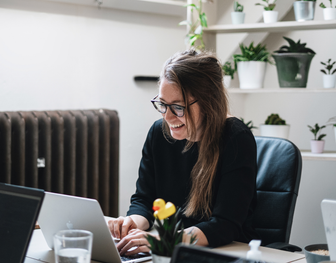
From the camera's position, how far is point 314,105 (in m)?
2.85

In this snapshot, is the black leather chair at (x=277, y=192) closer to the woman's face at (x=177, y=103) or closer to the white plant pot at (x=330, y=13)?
the woman's face at (x=177, y=103)

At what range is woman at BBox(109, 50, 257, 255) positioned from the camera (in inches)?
52.7

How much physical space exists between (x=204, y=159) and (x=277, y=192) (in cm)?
28

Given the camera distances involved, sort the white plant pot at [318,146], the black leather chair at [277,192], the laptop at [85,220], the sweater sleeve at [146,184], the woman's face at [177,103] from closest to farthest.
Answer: the laptop at [85,220] < the woman's face at [177,103] < the black leather chair at [277,192] < the sweater sleeve at [146,184] < the white plant pot at [318,146]

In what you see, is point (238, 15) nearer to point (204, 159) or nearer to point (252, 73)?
point (252, 73)

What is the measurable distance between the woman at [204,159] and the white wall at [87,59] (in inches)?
48.0

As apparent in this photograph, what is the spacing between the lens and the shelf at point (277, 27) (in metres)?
2.28

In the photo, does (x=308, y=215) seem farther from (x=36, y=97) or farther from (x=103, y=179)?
(x=36, y=97)

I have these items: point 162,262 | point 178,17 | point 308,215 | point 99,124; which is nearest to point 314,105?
point 308,215

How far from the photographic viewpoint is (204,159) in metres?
1.48

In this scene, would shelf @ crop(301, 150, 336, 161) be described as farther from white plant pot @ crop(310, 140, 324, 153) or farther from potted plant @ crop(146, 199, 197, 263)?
potted plant @ crop(146, 199, 197, 263)

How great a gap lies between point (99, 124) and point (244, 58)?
0.91 m

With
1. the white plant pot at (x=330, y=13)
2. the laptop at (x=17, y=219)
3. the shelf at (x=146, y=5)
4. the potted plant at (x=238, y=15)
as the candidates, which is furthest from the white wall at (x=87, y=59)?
the laptop at (x=17, y=219)

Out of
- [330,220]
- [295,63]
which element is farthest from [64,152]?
[330,220]
